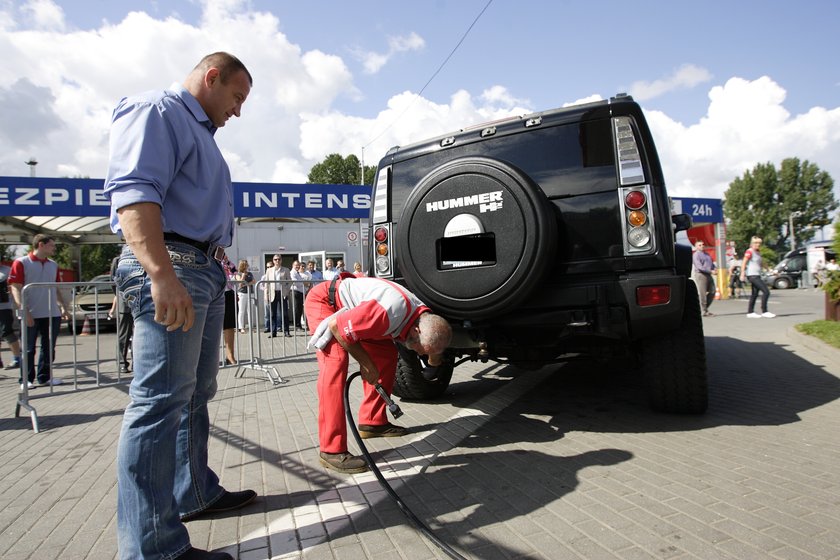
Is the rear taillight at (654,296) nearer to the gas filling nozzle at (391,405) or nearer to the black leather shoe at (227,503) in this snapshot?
the gas filling nozzle at (391,405)

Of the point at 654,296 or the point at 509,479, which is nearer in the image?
the point at 509,479

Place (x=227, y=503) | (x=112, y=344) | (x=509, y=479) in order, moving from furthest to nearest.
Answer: (x=112, y=344) < (x=509, y=479) < (x=227, y=503)

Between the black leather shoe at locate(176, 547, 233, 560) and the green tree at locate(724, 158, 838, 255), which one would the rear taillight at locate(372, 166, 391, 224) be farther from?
the green tree at locate(724, 158, 838, 255)

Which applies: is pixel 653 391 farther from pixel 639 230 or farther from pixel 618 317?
pixel 639 230

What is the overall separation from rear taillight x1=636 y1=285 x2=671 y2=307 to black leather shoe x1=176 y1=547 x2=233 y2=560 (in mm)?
2433

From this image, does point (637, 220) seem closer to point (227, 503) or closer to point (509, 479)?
point (509, 479)

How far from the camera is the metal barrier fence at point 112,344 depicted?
5.12 metres

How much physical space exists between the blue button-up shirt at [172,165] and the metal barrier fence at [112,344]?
3.44 meters

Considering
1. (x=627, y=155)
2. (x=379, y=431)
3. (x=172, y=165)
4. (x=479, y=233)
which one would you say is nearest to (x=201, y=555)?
(x=172, y=165)

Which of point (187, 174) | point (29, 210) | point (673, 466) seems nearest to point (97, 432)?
point (187, 174)

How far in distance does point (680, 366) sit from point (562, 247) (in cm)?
114

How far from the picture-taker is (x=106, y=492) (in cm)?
272

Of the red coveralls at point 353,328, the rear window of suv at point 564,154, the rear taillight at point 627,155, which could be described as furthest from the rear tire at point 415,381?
the rear taillight at point 627,155

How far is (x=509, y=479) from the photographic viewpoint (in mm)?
2639
